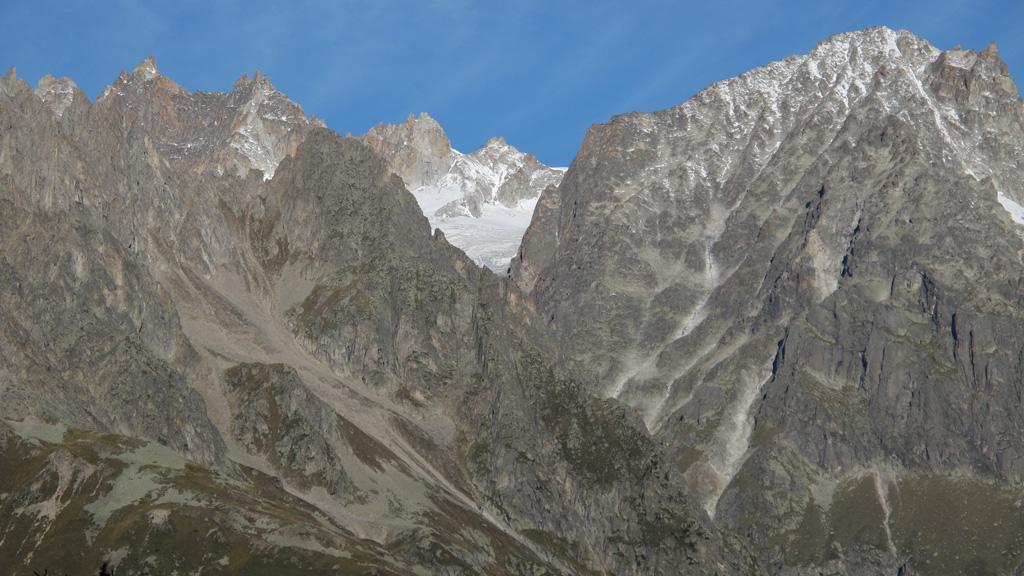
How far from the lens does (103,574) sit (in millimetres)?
103750

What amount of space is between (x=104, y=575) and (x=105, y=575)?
6.7 inches

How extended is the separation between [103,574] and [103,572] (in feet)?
1.72

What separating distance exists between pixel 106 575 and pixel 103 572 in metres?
0.84

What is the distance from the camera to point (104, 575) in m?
104

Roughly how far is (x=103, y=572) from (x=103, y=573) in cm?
26

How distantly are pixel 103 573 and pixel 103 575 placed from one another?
0.23 meters

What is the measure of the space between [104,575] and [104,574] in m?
0.14

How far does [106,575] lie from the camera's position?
344 feet

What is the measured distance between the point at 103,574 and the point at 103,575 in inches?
4.4

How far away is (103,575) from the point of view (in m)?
104

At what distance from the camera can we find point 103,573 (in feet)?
341

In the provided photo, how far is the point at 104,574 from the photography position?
4097 inches

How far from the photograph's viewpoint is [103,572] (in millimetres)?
104250
